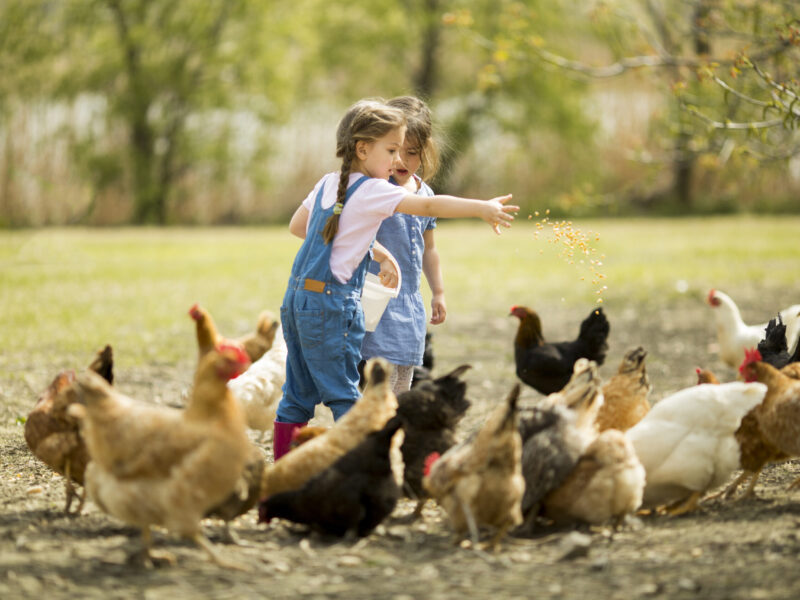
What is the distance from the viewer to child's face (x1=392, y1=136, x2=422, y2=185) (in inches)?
209

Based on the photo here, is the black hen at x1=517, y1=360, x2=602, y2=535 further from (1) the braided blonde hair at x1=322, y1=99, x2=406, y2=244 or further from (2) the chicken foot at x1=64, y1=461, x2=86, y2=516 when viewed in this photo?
(2) the chicken foot at x1=64, y1=461, x2=86, y2=516

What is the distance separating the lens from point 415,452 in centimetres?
462

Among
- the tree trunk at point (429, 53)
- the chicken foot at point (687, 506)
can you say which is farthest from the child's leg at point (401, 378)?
the tree trunk at point (429, 53)

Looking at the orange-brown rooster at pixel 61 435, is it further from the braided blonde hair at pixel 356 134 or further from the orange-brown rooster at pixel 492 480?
the orange-brown rooster at pixel 492 480

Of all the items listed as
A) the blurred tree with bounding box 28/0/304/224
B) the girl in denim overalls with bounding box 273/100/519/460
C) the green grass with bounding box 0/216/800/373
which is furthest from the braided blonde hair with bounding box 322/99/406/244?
the blurred tree with bounding box 28/0/304/224

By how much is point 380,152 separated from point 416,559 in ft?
6.49

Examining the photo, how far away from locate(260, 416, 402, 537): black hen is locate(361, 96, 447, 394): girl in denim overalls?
1.16m

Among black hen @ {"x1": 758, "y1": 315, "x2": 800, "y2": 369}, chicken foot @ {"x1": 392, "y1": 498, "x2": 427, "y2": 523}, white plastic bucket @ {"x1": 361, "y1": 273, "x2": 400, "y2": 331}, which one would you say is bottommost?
chicken foot @ {"x1": 392, "y1": 498, "x2": 427, "y2": 523}

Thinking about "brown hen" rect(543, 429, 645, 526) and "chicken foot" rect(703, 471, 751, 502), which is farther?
"chicken foot" rect(703, 471, 751, 502)

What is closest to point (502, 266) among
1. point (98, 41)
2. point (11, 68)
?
point (11, 68)

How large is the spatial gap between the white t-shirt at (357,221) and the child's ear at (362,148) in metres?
0.09

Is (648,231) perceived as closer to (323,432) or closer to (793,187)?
(793,187)

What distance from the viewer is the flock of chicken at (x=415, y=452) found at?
3.63 meters

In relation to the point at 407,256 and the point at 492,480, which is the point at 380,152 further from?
the point at 492,480
